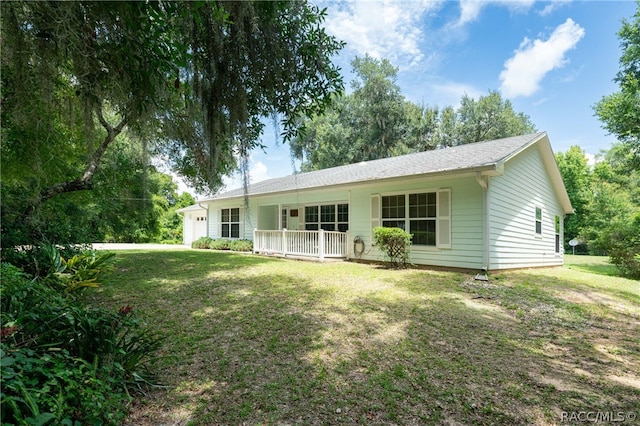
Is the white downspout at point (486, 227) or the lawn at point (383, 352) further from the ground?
the white downspout at point (486, 227)

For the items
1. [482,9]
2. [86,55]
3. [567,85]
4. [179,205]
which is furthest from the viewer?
[179,205]

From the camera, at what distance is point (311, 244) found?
34.5 feet

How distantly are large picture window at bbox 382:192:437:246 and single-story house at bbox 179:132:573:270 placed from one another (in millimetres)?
29

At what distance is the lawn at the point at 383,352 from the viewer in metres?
2.30

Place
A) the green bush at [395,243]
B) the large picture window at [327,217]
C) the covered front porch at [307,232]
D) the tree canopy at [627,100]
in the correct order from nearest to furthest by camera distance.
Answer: the green bush at [395,243] → the covered front porch at [307,232] → the large picture window at [327,217] → the tree canopy at [627,100]

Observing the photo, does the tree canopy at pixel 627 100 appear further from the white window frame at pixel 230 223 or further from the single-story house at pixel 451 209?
the white window frame at pixel 230 223

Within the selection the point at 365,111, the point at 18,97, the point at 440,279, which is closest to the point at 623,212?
the point at 440,279

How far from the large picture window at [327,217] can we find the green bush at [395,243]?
2.60 m

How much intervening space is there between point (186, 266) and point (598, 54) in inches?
668

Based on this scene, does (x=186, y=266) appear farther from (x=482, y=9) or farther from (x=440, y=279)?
(x=482, y=9)

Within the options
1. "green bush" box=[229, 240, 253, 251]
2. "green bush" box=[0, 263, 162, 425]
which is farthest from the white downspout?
"green bush" box=[229, 240, 253, 251]

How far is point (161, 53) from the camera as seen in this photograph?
8.42 feet

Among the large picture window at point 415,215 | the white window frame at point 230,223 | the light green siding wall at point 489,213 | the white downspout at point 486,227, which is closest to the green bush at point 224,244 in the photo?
the white window frame at point 230,223

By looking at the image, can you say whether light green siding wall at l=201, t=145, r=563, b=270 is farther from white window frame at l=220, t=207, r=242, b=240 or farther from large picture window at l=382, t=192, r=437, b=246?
white window frame at l=220, t=207, r=242, b=240
